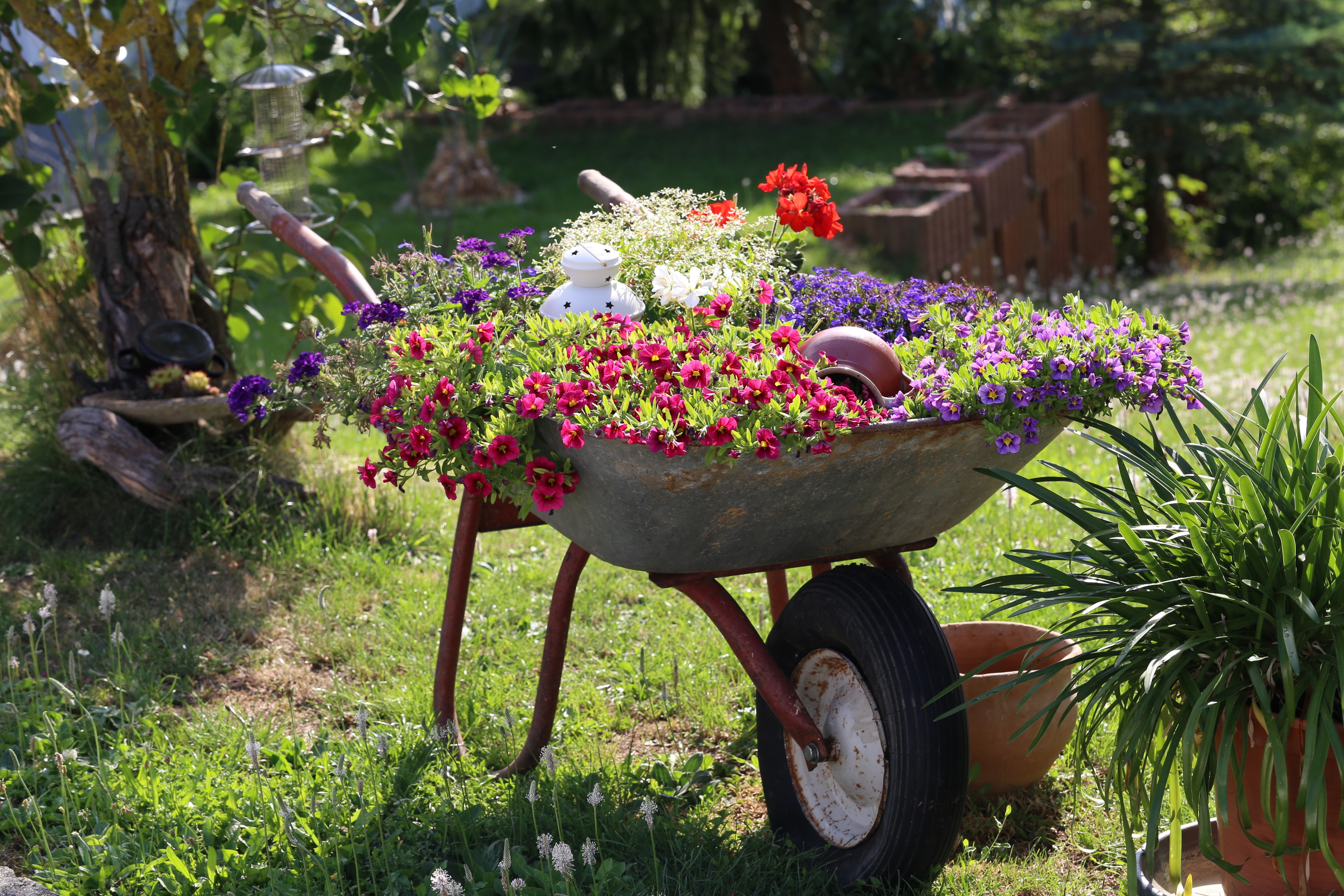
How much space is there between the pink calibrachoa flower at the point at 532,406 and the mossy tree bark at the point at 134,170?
2721mm

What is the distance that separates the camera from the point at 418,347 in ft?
6.74

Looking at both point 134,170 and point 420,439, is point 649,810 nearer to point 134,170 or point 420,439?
point 420,439

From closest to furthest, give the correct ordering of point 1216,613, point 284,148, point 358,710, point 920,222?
point 1216,613 < point 358,710 < point 284,148 < point 920,222

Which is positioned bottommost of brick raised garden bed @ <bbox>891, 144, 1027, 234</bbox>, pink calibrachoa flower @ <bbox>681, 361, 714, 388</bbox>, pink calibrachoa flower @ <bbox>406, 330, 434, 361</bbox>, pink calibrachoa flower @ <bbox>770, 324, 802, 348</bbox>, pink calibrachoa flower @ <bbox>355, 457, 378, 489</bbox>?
pink calibrachoa flower @ <bbox>355, 457, 378, 489</bbox>

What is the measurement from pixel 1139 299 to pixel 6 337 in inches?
263

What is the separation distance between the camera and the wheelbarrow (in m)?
1.89

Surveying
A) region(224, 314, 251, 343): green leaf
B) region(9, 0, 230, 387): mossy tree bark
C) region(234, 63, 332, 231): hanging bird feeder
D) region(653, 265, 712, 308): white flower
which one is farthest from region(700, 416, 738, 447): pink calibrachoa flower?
region(224, 314, 251, 343): green leaf

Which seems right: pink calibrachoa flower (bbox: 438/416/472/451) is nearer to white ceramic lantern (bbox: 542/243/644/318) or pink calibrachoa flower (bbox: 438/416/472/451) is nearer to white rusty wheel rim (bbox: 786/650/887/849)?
white ceramic lantern (bbox: 542/243/644/318)

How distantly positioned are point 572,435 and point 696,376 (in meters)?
0.22

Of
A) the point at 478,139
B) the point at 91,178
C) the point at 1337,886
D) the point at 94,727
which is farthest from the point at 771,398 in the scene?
the point at 478,139

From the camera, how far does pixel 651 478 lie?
1846 mm

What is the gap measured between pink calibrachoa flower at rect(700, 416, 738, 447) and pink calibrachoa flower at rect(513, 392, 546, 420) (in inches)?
11.4

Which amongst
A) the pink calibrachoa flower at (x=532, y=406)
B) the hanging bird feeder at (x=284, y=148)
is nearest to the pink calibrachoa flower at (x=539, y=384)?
the pink calibrachoa flower at (x=532, y=406)

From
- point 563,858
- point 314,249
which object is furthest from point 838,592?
point 314,249
